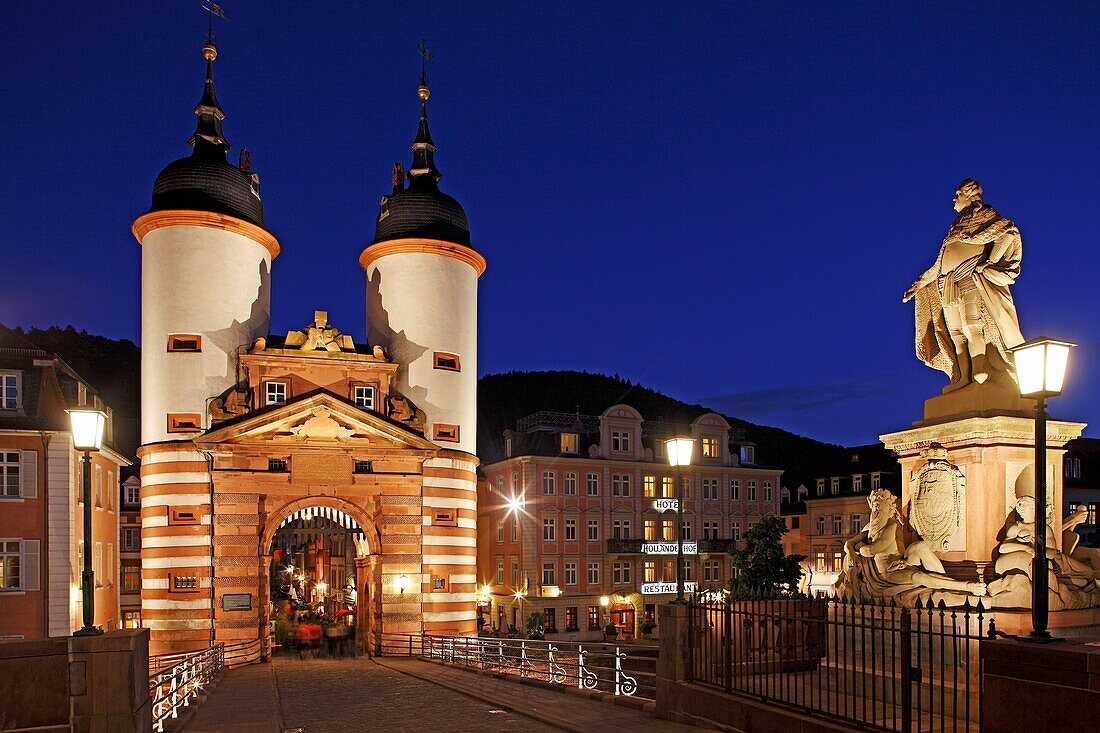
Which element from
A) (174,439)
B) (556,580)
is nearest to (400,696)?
(174,439)

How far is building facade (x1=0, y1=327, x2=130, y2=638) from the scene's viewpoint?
92.6 ft

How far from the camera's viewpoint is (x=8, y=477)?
1128 inches

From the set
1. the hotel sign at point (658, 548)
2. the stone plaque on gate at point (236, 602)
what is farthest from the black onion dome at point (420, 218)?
the hotel sign at point (658, 548)

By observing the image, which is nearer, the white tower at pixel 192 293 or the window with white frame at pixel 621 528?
the white tower at pixel 192 293

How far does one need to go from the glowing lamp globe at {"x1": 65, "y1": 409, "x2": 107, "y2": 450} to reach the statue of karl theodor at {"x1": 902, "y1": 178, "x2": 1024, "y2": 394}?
10905 mm

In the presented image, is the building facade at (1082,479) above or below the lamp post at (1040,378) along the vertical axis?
below

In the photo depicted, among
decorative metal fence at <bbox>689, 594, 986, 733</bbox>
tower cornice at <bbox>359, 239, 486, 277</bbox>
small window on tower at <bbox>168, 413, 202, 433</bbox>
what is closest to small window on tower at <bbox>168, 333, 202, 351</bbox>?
small window on tower at <bbox>168, 413, 202, 433</bbox>

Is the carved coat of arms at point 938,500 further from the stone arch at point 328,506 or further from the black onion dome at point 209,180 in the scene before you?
the black onion dome at point 209,180

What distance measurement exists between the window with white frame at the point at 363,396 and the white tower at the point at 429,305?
4.51ft

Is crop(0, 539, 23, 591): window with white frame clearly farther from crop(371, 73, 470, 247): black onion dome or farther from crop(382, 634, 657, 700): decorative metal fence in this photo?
crop(371, 73, 470, 247): black onion dome

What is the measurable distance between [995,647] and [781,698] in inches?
124

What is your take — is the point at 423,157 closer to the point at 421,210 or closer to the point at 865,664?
the point at 421,210

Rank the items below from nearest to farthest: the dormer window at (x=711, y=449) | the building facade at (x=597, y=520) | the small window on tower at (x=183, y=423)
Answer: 1. the small window on tower at (x=183, y=423)
2. the building facade at (x=597, y=520)
3. the dormer window at (x=711, y=449)

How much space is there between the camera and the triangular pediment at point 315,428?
29.8 m
